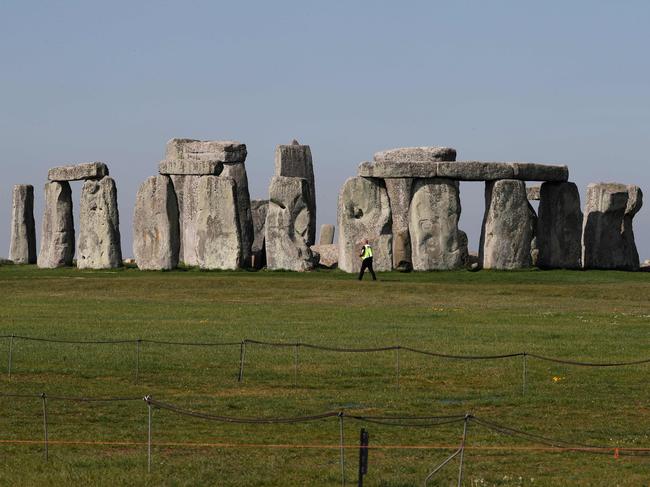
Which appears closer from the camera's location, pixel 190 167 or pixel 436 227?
pixel 436 227

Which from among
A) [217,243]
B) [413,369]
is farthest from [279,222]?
[413,369]

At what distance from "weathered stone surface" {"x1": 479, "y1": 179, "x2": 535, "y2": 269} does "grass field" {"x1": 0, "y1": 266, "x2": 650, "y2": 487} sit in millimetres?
4683

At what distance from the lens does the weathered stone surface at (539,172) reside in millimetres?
42225

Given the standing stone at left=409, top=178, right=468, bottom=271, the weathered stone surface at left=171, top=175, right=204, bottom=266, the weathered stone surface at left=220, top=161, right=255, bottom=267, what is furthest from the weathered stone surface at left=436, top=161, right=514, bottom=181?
the weathered stone surface at left=171, top=175, right=204, bottom=266

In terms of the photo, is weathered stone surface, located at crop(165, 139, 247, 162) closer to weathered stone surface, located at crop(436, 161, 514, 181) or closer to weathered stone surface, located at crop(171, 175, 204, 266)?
weathered stone surface, located at crop(171, 175, 204, 266)

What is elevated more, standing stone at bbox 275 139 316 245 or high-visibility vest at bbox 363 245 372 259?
standing stone at bbox 275 139 316 245

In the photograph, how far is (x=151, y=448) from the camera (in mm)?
16125

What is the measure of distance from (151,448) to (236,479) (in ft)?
5.64

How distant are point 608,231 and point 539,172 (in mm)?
3962

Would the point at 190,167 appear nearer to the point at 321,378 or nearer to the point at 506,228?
the point at 506,228

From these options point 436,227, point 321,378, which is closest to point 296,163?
point 436,227

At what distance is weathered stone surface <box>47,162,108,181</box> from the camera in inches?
1773

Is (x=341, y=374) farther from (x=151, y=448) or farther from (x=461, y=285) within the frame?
(x=461, y=285)

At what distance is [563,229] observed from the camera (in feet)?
144
